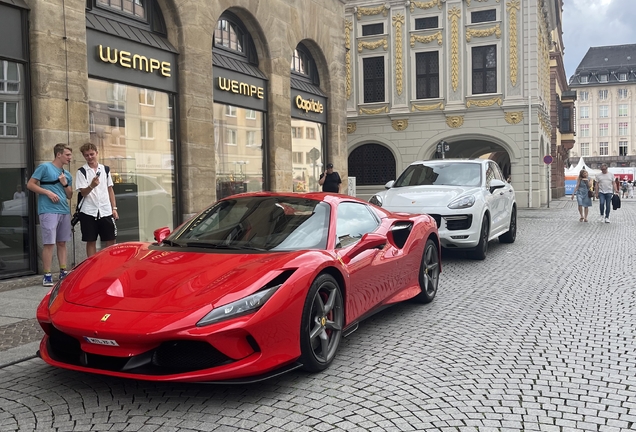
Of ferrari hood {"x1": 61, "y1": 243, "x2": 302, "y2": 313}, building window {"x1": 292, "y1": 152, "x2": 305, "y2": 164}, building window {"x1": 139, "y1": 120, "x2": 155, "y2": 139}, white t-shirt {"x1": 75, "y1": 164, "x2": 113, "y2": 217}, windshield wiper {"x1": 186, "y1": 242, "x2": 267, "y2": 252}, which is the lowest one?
ferrari hood {"x1": 61, "y1": 243, "x2": 302, "y2": 313}

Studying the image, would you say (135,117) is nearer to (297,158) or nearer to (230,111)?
(230,111)

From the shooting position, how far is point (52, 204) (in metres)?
7.85

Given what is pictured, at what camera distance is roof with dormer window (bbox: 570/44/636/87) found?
372 feet

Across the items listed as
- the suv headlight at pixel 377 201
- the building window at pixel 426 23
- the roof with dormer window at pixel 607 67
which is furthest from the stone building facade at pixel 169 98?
the roof with dormer window at pixel 607 67

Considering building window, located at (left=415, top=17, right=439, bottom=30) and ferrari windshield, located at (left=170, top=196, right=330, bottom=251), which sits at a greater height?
building window, located at (left=415, top=17, right=439, bottom=30)

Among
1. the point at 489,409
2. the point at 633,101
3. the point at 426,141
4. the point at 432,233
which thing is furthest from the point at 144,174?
the point at 633,101

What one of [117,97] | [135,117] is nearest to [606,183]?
[135,117]

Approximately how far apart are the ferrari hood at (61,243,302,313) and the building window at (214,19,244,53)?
10694mm

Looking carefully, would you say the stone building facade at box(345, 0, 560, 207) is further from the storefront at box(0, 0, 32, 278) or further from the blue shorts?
the blue shorts

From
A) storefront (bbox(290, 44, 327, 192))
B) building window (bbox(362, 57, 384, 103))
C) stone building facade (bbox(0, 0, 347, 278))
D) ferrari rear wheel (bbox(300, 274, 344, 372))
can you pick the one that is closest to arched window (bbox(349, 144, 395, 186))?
building window (bbox(362, 57, 384, 103))

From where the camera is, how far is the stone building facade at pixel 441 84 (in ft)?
103

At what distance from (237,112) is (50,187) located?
285 inches

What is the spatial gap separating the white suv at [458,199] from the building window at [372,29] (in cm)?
2346

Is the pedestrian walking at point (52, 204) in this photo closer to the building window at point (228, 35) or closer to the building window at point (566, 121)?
the building window at point (228, 35)
